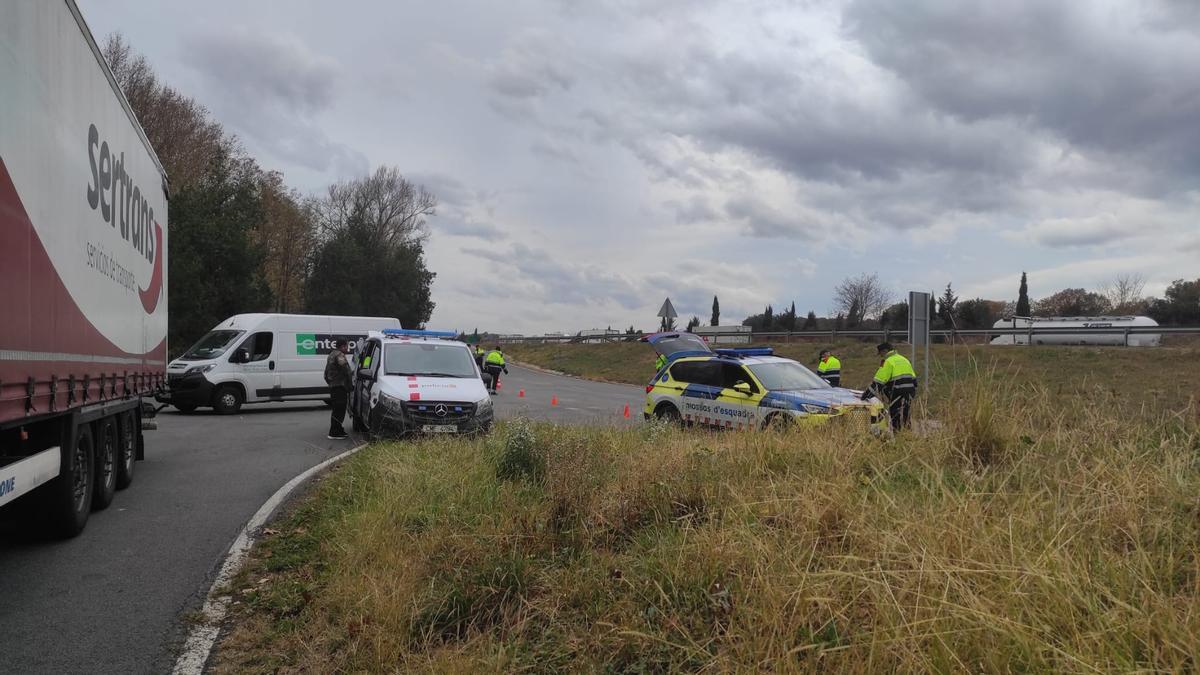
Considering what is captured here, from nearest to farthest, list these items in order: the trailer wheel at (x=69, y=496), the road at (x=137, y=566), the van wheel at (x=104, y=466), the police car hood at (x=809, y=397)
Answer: the road at (x=137, y=566)
the trailer wheel at (x=69, y=496)
the van wheel at (x=104, y=466)
the police car hood at (x=809, y=397)

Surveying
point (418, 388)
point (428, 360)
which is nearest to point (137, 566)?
point (418, 388)

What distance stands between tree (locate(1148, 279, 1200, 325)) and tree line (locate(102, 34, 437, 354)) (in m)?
52.0

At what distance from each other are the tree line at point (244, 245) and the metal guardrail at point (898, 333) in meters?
13.8

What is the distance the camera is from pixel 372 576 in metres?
5.00

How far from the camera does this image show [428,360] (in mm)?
13750

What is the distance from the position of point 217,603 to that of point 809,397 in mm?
8024

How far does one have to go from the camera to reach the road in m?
4.48

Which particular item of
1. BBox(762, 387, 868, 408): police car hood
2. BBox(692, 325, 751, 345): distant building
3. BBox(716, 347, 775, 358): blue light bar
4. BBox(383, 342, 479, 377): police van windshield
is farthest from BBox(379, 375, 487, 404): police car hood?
BBox(692, 325, 751, 345): distant building

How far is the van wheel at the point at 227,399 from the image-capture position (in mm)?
18844

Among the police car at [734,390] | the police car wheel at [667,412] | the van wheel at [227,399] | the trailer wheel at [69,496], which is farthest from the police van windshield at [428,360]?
the van wheel at [227,399]

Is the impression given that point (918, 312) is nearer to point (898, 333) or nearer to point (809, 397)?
point (809, 397)

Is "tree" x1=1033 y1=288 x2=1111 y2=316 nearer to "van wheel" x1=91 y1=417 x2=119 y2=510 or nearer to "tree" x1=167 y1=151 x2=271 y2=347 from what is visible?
"tree" x1=167 y1=151 x2=271 y2=347

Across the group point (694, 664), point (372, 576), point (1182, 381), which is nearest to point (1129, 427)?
point (694, 664)

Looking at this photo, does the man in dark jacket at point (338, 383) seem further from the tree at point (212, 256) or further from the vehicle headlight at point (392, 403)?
the tree at point (212, 256)
